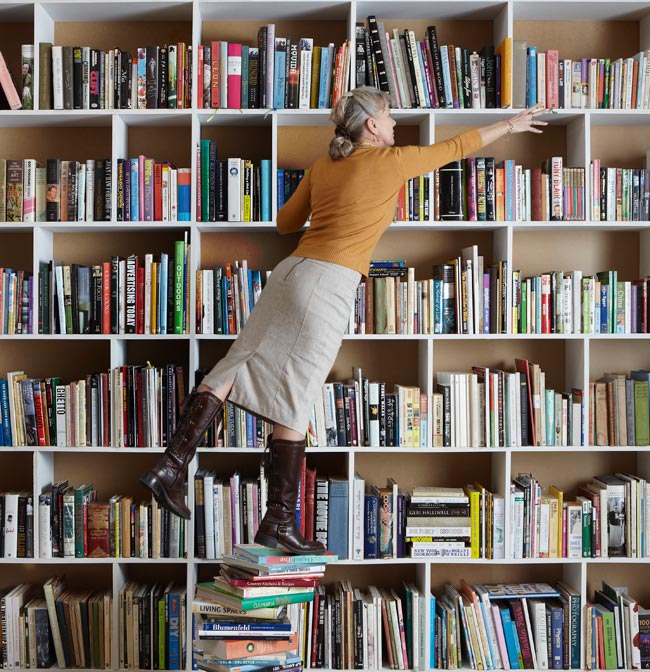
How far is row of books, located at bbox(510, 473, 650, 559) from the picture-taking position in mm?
3057

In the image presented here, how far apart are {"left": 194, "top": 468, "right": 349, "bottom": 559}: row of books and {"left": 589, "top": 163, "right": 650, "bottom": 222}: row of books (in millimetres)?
1482

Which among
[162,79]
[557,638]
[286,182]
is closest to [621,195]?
[286,182]

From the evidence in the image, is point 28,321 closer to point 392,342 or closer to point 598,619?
point 392,342

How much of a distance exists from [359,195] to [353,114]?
28 cm

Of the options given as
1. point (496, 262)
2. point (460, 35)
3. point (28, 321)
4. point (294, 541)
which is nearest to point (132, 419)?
point (28, 321)

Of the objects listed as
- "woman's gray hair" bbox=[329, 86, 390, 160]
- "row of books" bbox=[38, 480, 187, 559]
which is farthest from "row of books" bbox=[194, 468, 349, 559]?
→ "woman's gray hair" bbox=[329, 86, 390, 160]

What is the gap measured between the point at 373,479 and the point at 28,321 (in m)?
1.54

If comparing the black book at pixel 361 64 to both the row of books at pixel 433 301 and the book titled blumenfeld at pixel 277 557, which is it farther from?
the book titled blumenfeld at pixel 277 557

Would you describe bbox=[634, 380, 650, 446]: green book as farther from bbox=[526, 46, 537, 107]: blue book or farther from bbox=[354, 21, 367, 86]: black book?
bbox=[354, 21, 367, 86]: black book

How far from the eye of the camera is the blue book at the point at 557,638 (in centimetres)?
304

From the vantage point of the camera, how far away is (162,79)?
305cm

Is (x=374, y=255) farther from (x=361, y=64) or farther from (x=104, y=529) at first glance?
(x=104, y=529)

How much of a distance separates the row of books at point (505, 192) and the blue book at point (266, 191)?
0.65 metres

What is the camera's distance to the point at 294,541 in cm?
249
